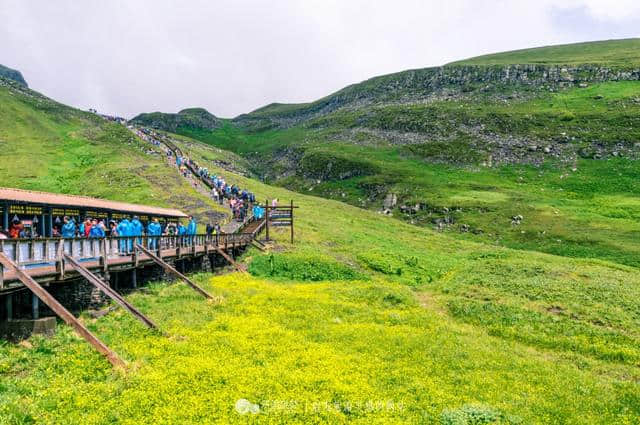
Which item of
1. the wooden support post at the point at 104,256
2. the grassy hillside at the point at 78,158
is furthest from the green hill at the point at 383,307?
the wooden support post at the point at 104,256

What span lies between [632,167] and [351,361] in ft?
284

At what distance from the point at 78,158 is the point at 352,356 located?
2800 inches

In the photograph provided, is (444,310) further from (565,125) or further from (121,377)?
(565,125)

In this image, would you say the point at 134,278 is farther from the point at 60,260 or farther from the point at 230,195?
the point at 230,195

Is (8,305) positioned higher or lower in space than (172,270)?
higher

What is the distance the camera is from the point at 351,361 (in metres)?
16.4

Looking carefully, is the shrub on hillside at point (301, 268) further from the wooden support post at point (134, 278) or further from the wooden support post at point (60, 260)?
the wooden support post at point (60, 260)

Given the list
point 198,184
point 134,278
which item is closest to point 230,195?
point 198,184

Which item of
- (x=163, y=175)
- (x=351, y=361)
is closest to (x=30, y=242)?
(x=351, y=361)

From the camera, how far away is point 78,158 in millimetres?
72938

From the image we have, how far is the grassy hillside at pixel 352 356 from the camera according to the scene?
482 inches

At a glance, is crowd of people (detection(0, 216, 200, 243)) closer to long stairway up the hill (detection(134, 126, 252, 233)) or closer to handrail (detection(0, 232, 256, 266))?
handrail (detection(0, 232, 256, 266))

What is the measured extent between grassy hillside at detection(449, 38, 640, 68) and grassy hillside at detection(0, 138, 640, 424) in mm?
125691

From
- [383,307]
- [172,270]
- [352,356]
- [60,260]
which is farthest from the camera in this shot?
[383,307]
